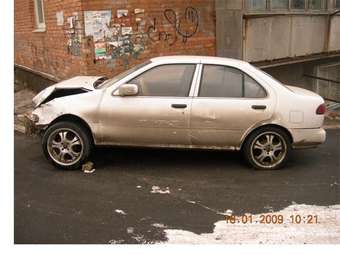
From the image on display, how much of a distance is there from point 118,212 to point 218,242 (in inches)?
45.4

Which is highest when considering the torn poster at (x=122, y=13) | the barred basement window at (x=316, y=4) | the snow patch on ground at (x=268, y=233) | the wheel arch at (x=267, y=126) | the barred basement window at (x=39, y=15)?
the barred basement window at (x=316, y=4)

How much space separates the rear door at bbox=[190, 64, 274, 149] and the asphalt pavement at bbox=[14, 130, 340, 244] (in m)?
0.50

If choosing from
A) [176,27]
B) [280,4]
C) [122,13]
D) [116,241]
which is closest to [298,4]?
[280,4]

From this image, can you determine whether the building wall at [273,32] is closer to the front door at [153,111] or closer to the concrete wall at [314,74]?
the concrete wall at [314,74]

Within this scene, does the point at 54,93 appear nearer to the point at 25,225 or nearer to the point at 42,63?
the point at 25,225

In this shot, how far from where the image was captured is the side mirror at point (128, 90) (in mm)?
5598

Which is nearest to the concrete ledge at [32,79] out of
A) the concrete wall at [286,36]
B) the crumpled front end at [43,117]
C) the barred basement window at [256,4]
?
the crumpled front end at [43,117]

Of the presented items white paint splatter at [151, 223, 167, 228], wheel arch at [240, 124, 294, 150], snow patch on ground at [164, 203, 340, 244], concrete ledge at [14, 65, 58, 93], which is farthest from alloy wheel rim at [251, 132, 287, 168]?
concrete ledge at [14, 65, 58, 93]

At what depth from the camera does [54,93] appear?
613 centimetres

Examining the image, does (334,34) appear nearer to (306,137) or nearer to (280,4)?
(280,4)

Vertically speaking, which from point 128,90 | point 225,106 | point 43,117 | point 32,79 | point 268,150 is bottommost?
point 268,150

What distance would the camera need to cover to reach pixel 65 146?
5.74m

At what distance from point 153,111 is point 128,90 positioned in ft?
1.38

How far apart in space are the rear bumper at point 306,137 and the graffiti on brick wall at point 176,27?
4144 mm
